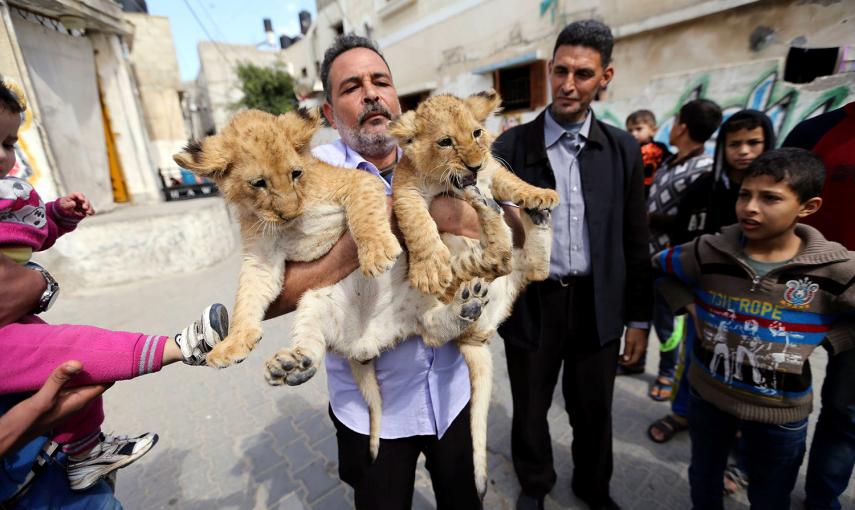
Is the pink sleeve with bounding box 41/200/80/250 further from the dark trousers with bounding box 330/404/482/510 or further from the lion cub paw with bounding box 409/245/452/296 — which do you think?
the lion cub paw with bounding box 409/245/452/296

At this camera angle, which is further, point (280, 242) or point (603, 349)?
point (603, 349)

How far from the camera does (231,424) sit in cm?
388

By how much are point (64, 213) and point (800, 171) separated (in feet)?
13.4

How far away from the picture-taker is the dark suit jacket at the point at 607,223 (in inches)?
91.6

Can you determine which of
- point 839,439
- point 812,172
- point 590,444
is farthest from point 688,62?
point 590,444

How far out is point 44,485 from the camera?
168 cm

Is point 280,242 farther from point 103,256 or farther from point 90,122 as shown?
point 90,122

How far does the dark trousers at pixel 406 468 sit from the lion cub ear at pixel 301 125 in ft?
4.84

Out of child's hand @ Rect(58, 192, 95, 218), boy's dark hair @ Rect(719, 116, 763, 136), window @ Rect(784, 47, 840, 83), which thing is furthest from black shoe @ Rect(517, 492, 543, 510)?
window @ Rect(784, 47, 840, 83)

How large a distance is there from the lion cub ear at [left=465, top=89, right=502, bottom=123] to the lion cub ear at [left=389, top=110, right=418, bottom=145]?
34 centimetres

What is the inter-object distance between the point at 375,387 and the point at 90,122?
36.3 ft

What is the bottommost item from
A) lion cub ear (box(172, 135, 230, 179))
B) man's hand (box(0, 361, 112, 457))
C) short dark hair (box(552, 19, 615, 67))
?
man's hand (box(0, 361, 112, 457))

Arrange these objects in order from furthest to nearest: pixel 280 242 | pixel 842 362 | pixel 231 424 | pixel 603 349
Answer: pixel 231 424 < pixel 603 349 < pixel 842 362 < pixel 280 242

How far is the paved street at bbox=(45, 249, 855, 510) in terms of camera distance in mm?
2926
